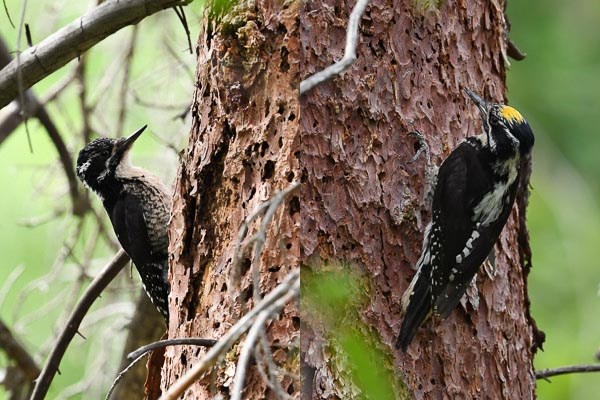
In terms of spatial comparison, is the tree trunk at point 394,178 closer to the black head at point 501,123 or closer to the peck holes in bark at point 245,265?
the black head at point 501,123

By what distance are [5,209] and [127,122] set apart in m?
1.79

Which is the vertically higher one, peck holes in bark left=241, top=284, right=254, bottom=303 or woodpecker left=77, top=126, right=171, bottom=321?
peck holes in bark left=241, top=284, right=254, bottom=303

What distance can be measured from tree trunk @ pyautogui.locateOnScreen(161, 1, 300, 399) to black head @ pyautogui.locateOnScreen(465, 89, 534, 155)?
733 mm

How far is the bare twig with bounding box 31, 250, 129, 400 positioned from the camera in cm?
346

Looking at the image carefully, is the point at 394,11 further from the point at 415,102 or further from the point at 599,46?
the point at 599,46

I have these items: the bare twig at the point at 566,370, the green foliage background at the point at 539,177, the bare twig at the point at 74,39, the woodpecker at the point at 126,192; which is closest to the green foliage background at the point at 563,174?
the green foliage background at the point at 539,177

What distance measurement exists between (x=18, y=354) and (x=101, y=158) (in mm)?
974

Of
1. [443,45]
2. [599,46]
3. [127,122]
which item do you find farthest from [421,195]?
[599,46]

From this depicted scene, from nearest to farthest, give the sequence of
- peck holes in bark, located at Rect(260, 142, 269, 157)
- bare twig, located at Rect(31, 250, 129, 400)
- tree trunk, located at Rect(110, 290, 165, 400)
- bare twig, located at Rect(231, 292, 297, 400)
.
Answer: bare twig, located at Rect(231, 292, 297, 400)
peck holes in bark, located at Rect(260, 142, 269, 157)
bare twig, located at Rect(31, 250, 129, 400)
tree trunk, located at Rect(110, 290, 165, 400)

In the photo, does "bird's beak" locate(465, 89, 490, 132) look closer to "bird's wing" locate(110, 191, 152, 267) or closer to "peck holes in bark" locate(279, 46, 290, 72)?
"peck holes in bark" locate(279, 46, 290, 72)

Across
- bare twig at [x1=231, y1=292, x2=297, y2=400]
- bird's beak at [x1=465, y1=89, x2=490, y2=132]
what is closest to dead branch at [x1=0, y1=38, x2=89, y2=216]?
bird's beak at [x1=465, y1=89, x2=490, y2=132]

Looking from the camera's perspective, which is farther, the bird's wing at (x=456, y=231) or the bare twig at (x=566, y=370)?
the bare twig at (x=566, y=370)

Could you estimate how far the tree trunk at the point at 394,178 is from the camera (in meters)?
2.51

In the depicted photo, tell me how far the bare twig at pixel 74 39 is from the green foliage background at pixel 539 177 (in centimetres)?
81
